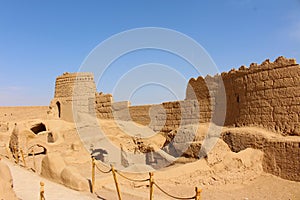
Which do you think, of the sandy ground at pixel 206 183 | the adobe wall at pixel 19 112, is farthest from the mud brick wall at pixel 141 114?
the adobe wall at pixel 19 112

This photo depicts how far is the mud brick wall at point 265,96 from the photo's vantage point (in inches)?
387

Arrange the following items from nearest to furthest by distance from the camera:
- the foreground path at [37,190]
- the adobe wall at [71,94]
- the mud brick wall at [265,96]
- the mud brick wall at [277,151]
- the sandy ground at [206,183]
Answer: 1. the foreground path at [37,190]
2. the sandy ground at [206,183]
3. the mud brick wall at [277,151]
4. the mud brick wall at [265,96]
5. the adobe wall at [71,94]

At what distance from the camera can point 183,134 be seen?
40.0ft

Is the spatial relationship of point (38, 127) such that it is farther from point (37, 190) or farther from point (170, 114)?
point (37, 190)

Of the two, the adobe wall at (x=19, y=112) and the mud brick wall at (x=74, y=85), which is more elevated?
the mud brick wall at (x=74, y=85)

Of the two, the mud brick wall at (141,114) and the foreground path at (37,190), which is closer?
the foreground path at (37,190)

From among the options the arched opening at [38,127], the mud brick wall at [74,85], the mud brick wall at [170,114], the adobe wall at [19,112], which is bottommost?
the arched opening at [38,127]

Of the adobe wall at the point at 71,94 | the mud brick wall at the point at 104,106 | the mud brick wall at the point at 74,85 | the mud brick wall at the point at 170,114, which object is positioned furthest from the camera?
the mud brick wall at the point at 74,85

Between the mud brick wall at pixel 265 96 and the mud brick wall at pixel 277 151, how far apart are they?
0.62 metres

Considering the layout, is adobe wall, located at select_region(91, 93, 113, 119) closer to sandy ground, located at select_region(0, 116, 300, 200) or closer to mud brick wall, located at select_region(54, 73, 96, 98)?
mud brick wall, located at select_region(54, 73, 96, 98)

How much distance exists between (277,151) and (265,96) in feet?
6.95

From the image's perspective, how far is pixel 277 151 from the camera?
9.52 m

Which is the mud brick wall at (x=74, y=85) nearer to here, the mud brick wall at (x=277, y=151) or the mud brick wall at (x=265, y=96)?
the mud brick wall at (x=265, y=96)

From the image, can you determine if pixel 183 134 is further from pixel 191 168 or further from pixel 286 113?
pixel 286 113
